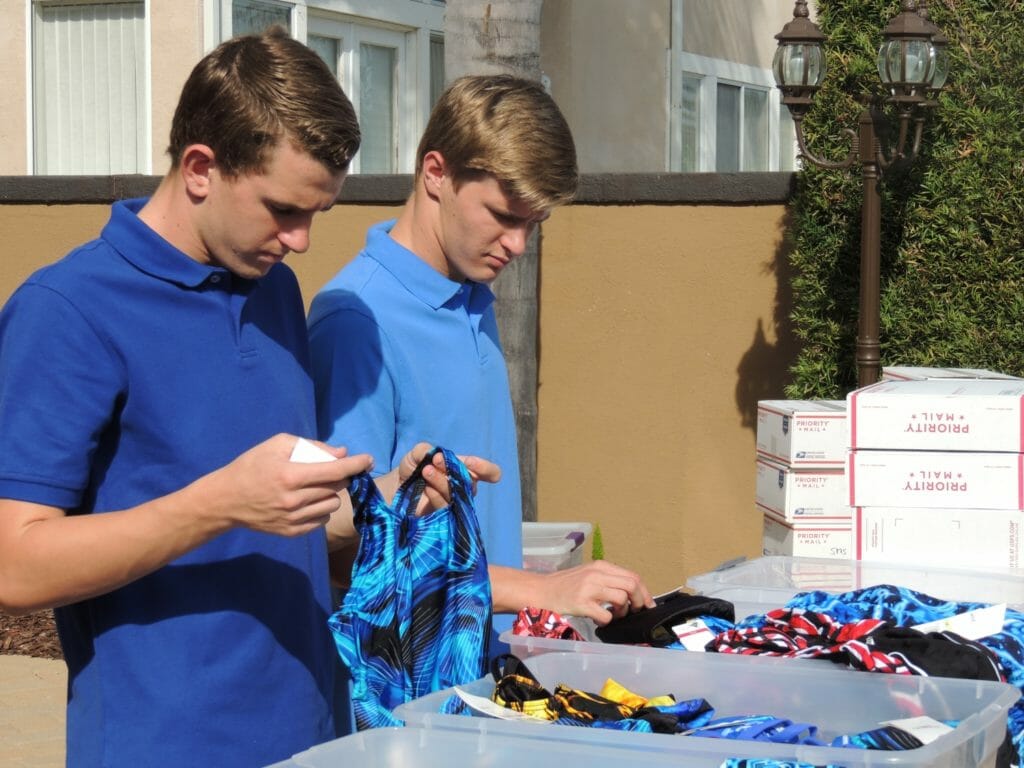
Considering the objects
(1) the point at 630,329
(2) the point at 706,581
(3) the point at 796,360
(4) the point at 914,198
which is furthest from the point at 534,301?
(2) the point at 706,581

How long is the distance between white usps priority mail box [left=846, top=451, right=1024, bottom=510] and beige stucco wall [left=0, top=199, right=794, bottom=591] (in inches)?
138

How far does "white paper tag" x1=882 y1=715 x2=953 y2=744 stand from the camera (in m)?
2.04

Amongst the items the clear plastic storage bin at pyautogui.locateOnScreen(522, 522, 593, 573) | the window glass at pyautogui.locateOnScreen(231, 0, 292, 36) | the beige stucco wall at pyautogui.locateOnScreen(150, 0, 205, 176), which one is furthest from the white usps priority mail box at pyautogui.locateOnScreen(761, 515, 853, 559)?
the window glass at pyautogui.locateOnScreen(231, 0, 292, 36)

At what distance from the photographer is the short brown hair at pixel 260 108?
7.22ft

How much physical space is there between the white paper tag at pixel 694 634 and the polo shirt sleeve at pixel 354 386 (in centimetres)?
62

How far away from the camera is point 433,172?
2771mm

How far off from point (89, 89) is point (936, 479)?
8.87 m

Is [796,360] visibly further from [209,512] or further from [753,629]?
[209,512]

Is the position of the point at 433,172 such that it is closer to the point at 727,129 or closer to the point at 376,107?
the point at 376,107

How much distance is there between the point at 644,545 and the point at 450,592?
534 centimetres

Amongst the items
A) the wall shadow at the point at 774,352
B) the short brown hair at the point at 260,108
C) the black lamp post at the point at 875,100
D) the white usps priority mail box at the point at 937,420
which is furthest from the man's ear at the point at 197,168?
the wall shadow at the point at 774,352

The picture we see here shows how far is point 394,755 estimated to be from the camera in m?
2.07

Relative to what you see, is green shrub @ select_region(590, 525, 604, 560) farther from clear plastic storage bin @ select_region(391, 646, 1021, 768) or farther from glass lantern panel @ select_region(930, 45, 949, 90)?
clear plastic storage bin @ select_region(391, 646, 1021, 768)

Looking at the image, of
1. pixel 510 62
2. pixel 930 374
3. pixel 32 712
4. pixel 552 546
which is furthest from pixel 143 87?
pixel 930 374
